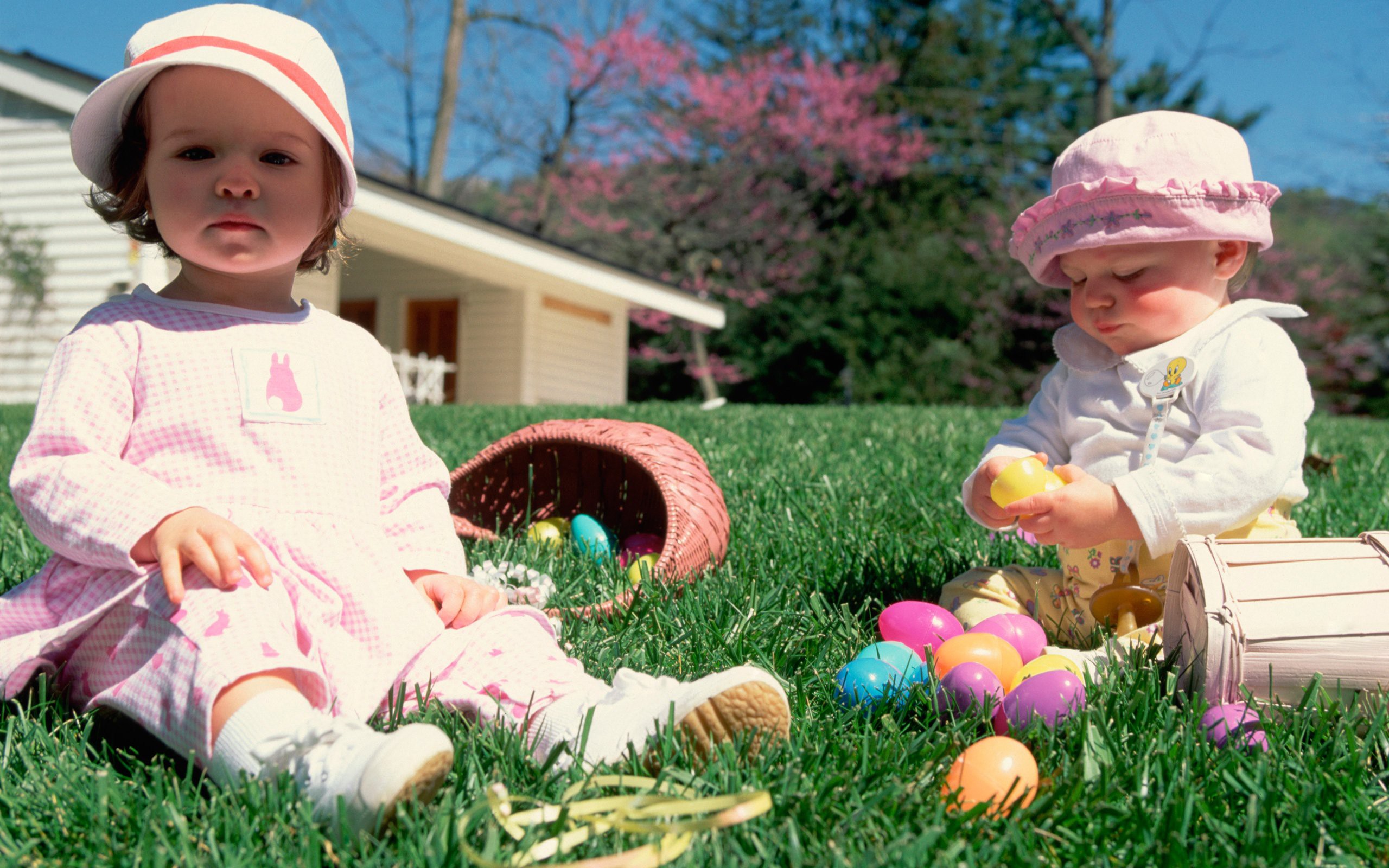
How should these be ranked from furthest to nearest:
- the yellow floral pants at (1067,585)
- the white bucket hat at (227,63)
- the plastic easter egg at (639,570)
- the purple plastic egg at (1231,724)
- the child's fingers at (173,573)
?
1. the plastic easter egg at (639,570)
2. the yellow floral pants at (1067,585)
3. the white bucket hat at (227,63)
4. the purple plastic egg at (1231,724)
5. the child's fingers at (173,573)

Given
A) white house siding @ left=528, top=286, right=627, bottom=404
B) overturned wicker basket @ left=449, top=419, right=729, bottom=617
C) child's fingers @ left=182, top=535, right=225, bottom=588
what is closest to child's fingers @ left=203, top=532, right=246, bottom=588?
child's fingers @ left=182, top=535, right=225, bottom=588

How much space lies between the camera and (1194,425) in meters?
2.37

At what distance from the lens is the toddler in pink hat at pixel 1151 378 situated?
7.30ft

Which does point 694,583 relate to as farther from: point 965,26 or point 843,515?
point 965,26

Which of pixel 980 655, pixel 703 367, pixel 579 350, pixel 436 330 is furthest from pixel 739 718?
pixel 703 367

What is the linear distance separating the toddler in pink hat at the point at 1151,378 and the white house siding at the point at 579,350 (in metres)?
13.7

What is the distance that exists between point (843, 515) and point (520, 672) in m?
1.86

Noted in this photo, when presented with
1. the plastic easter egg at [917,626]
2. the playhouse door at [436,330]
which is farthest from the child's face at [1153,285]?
the playhouse door at [436,330]

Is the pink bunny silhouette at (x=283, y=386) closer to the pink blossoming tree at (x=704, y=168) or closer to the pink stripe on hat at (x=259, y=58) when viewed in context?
the pink stripe on hat at (x=259, y=58)

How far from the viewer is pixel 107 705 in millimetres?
1738

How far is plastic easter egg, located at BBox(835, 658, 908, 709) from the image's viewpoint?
1883mm

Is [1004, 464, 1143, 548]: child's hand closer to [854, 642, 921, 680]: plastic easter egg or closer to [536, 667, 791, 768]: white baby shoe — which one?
[854, 642, 921, 680]: plastic easter egg

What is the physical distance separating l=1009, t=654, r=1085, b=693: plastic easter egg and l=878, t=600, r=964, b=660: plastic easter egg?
0.67 ft

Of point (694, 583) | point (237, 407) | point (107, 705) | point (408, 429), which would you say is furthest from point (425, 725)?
point (694, 583)
